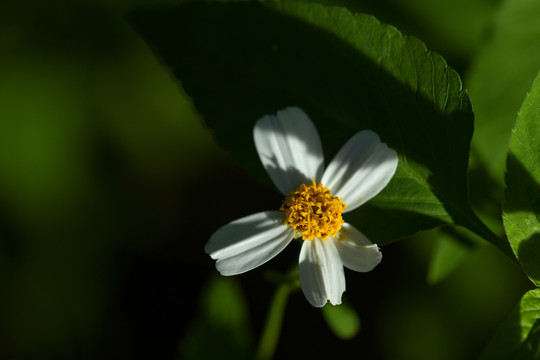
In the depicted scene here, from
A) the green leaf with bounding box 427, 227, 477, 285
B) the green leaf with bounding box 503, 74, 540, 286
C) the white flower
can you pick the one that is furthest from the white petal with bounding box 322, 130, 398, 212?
the green leaf with bounding box 427, 227, 477, 285

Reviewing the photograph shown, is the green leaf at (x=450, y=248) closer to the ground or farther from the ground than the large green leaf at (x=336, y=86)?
closer to the ground

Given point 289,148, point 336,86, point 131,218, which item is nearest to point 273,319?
point 289,148

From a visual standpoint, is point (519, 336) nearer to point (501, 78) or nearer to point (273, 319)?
point (273, 319)

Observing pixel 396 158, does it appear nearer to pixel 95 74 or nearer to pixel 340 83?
pixel 340 83

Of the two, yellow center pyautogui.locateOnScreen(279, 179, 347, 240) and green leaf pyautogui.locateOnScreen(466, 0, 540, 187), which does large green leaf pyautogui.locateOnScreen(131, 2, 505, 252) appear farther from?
green leaf pyautogui.locateOnScreen(466, 0, 540, 187)

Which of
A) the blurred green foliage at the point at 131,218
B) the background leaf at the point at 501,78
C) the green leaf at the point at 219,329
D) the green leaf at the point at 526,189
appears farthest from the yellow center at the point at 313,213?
the blurred green foliage at the point at 131,218

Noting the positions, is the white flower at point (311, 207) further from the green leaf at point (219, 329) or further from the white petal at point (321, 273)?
the green leaf at point (219, 329)
